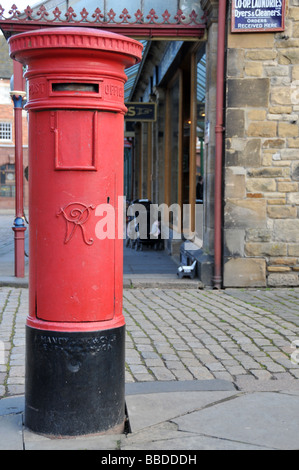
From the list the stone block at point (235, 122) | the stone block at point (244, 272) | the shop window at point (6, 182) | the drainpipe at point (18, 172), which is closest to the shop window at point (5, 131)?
the shop window at point (6, 182)

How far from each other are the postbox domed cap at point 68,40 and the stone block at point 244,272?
561 centimetres

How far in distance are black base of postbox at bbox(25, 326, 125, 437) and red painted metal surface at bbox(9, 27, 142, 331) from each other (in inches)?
3.1

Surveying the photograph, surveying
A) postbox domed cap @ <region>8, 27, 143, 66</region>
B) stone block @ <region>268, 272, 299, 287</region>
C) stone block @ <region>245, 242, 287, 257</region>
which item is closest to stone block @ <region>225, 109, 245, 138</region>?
stone block @ <region>245, 242, 287, 257</region>

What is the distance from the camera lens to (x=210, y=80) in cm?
900

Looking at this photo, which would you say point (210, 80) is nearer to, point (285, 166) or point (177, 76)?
point (285, 166)

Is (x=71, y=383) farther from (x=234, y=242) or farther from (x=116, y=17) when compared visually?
(x=116, y=17)

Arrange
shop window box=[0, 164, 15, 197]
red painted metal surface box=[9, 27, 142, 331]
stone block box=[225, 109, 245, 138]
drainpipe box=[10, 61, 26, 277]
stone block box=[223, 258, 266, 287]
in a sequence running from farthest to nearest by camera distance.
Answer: shop window box=[0, 164, 15, 197] → drainpipe box=[10, 61, 26, 277] → stone block box=[223, 258, 266, 287] → stone block box=[225, 109, 245, 138] → red painted metal surface box=[9, 27, 142, 331]

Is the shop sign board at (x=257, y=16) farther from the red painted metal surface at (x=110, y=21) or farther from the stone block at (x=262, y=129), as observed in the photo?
the stone block at (x=262, y=129)

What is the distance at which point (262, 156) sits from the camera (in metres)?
8.78

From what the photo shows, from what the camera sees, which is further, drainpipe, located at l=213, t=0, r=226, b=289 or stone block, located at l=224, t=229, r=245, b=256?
stone block, located at l=224, t=229, r=245, b=256

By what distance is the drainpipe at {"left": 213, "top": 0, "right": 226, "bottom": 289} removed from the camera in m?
8.66

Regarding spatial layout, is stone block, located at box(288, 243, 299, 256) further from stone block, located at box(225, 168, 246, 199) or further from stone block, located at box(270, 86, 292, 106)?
stone block, located at box(270, 86, 292, 106)

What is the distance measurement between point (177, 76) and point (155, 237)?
334 cm
